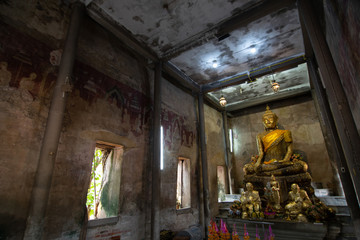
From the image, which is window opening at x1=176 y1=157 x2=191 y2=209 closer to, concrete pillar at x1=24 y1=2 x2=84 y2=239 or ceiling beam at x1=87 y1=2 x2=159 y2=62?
ceiling beam at x1=87 y1=2 x2=159 y2=62

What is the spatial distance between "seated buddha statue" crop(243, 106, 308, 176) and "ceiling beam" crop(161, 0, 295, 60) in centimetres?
488

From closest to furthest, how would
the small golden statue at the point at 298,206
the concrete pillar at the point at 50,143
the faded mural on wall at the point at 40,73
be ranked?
the concrete pillar at the point at 50,143 → the faded mural on wall at the point at 40,73 → the small golden statue at the point at 298,206


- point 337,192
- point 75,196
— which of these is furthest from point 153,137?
point 337,192


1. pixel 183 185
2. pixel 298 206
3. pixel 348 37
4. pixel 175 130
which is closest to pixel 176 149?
pixel 175 130

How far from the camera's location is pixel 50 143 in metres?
3.56

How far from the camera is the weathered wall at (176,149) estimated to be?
20.9 ft

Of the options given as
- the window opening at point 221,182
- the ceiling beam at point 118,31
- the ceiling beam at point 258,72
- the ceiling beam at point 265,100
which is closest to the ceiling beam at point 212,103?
the ceiling beam at point 265,100

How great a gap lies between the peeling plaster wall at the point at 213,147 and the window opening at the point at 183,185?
1.14 m

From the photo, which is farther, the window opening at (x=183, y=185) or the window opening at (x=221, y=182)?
the window opening at (x=221, y=182)

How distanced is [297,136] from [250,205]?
5566 mm

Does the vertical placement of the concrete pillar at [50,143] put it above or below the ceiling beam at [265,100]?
below

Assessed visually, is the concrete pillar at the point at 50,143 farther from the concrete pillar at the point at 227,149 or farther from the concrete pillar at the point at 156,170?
the concrete pillar at the point at 227,149

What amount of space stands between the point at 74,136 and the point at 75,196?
1.22 meters

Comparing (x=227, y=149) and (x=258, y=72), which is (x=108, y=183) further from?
(x=227, y=149)
